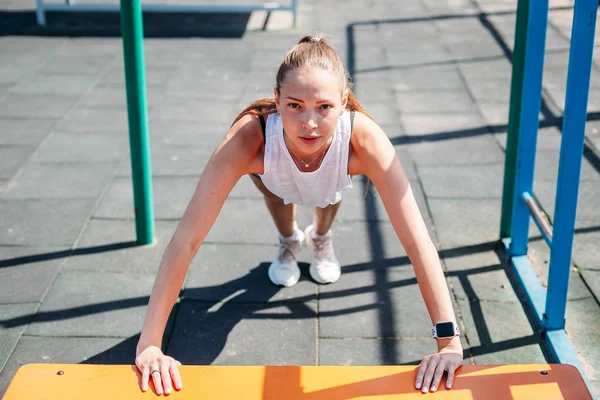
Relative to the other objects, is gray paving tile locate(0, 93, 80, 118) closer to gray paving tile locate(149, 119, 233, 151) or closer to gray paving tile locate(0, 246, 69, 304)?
gray paving tile locate(149, 119, 233, 151)

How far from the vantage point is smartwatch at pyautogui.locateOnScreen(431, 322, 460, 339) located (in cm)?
208

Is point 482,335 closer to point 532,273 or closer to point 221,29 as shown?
point 532,273

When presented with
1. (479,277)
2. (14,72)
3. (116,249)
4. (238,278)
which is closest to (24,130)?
(14,72)

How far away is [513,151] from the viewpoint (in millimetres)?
3311

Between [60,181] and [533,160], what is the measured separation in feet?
8.28

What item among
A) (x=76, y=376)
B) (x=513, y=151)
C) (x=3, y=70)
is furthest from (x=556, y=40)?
(x=76, y=376)

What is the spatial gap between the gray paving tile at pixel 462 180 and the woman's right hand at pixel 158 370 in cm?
225

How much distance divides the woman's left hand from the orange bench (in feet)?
0.07

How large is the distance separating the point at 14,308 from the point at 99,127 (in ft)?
6.75

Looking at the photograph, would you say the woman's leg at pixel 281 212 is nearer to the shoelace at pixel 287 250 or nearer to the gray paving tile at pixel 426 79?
the shoelace at pixel 287 250

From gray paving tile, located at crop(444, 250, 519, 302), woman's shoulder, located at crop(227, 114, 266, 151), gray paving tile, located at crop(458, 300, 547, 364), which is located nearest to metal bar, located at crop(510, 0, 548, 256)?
gray paving tile, located at crop(444, 250, 519, 302)

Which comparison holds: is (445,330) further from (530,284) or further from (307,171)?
(530,284)

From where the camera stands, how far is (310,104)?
2189mm

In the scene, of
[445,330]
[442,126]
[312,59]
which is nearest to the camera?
[445,330]
